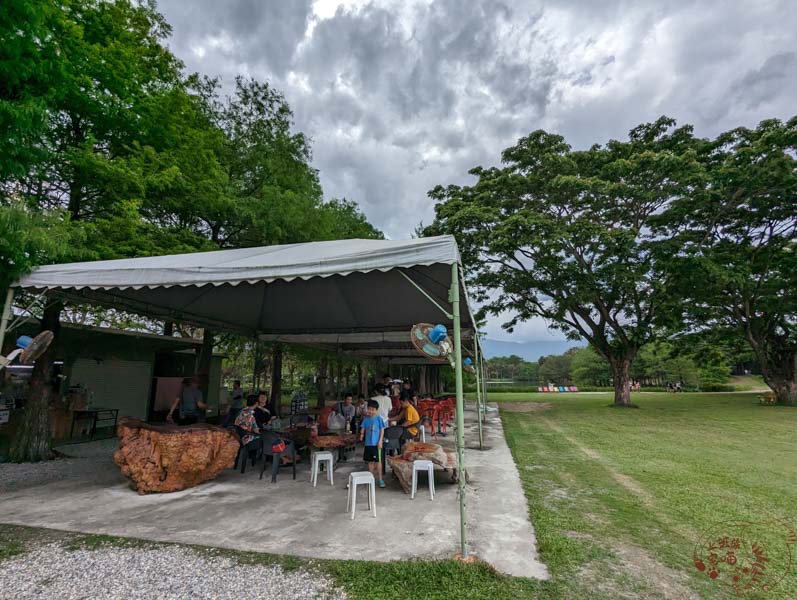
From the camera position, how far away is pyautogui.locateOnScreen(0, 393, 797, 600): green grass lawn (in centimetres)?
252

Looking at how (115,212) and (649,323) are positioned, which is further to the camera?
(649,323)

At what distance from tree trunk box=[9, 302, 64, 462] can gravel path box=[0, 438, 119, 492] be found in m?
0.24

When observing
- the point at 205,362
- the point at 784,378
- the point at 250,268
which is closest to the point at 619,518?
the point at 250,268

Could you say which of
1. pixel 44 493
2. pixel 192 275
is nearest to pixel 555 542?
pixel 192 275

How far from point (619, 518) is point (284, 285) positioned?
592cm

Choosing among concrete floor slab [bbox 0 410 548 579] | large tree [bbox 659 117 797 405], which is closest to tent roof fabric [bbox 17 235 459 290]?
concrete floor slab [bbox 0 410 548 579]

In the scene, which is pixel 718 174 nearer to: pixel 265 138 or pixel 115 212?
pixel 265 138

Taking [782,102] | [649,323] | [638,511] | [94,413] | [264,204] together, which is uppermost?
[782,102]

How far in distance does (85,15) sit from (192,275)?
18.8 feet

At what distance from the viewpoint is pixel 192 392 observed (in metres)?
7.34

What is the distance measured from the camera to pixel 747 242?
1558 cm

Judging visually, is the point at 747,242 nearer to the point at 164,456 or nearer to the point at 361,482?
the point at 361,482

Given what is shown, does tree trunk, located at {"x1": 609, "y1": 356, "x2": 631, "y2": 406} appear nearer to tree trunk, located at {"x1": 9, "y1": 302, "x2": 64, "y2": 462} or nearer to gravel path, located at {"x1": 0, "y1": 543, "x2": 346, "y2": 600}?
gravel path, located at {"x1": 0, "y1": 543, "x2": 346, "y2": 600}

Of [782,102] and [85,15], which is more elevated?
[782,102]
